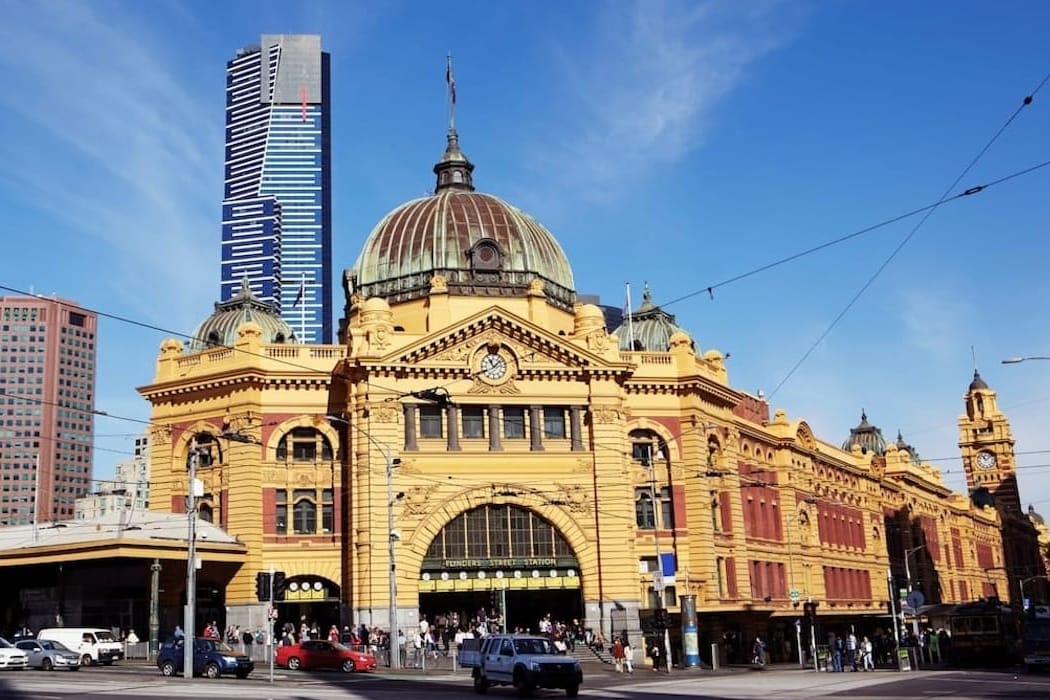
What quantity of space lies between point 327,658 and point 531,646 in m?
14.9

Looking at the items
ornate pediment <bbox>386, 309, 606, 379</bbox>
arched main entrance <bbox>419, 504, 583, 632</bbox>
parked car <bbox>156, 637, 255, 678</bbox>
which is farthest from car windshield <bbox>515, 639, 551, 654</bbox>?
ornate pediment <bbox>386, 309, 606, 379</bbox>

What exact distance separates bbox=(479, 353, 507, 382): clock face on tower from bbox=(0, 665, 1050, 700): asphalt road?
19131 millimetres

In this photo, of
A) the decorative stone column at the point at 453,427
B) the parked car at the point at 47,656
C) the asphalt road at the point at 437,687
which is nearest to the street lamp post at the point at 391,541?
the decorative stone column at the point at 453,427

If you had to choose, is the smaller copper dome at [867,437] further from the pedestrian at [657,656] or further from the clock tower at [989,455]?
the pedestrian at [657,656]

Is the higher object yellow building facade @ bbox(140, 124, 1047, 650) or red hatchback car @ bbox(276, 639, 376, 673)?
yellow building facade @ bbox(140, 124, 1047, 650)

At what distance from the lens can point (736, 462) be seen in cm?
7262

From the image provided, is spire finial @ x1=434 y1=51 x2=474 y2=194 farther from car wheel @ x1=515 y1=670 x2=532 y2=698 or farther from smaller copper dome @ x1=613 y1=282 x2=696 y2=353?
car wheel @ x1=515 y1=670 x2=532 y2=698

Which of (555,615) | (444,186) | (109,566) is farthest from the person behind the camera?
(444,186)

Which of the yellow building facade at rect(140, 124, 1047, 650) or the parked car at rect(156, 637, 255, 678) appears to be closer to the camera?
the parked car at rect(156, 637, 255, 678)

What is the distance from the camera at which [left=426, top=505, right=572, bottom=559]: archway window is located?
6009 centimetres

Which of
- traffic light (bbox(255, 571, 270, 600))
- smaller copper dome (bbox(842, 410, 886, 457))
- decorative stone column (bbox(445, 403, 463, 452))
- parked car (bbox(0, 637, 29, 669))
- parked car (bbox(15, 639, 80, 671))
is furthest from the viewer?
smaller copper dome (bbox(842, 410, 886, 457))

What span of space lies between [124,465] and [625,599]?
5133 inches

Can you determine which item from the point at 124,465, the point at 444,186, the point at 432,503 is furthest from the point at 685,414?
the point at 124,465

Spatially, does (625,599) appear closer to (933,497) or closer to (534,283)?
(534,283)
